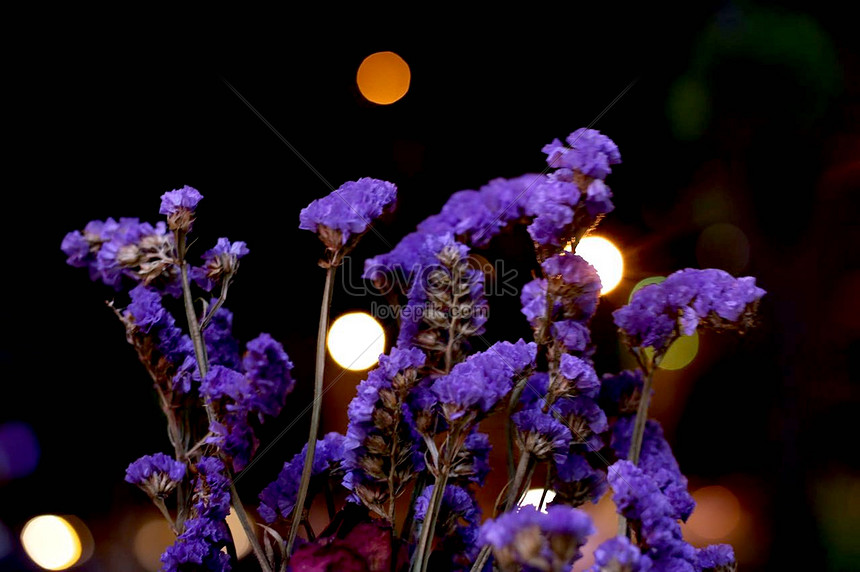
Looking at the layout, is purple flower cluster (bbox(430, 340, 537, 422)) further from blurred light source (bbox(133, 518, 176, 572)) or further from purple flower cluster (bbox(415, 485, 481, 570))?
blurred light source (bbox(133, 518, 176, 572))

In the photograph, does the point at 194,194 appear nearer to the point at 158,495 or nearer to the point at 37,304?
the point at 158,495

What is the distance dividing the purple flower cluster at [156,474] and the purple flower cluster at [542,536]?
0.82 ft

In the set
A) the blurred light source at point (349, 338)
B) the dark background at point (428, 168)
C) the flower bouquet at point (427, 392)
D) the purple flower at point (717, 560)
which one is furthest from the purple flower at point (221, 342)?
the blurred light source at point (349, 338)

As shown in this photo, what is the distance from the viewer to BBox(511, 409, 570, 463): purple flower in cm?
40

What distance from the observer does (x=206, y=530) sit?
404mm

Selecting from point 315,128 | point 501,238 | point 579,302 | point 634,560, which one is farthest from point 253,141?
point 634,560

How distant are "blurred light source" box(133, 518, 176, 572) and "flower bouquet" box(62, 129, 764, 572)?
168 cm

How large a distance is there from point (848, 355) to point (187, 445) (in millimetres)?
1830

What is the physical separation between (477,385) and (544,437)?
7 cm

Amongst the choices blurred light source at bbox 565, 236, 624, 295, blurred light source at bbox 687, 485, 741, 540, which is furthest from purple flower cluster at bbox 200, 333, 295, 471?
blurred light source at bbox 687, 485, 741, 540

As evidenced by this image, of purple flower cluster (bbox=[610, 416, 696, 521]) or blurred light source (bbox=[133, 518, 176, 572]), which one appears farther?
blurred light source (bbox=[133, 518, 176, 572])

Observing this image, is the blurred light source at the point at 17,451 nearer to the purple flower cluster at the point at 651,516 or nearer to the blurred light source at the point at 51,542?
the blurred light source at the point at 51,542

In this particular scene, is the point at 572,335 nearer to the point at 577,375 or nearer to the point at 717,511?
the point at 577,375

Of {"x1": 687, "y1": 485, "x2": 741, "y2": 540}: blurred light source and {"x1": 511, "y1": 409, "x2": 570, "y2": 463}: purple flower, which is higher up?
{"x1": 687, "y1": 485, "x2": 741, "y2": 540}: blurred light source
